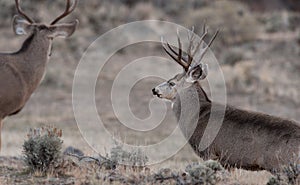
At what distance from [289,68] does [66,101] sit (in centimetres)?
905

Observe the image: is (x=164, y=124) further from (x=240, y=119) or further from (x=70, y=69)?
(x=240, y=119)

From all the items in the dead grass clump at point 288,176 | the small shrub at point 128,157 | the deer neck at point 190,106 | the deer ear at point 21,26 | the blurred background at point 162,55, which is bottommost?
the dead grass clump at point 288,176

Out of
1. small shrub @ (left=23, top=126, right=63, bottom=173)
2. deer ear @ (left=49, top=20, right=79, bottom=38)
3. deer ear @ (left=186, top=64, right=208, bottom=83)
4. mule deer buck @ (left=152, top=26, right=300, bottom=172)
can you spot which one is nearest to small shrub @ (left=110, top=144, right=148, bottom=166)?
small shrub @ (left=23, top=126, right=63, bottom=173)

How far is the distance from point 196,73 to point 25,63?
2917 millimetres

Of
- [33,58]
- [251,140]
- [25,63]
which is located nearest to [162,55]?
[33,58]

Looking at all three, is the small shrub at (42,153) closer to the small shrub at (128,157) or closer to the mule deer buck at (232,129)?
the small shrub at (128,157)

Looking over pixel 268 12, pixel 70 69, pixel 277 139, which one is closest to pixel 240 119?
pixel 277 139

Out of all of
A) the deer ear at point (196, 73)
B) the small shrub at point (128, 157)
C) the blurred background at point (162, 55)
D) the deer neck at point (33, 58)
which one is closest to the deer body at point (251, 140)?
the deer ear at point (196, 73)

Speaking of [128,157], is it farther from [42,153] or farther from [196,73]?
[196,73]

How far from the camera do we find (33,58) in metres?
10.8

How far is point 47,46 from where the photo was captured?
36.0 ft

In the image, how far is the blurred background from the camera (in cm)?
1809

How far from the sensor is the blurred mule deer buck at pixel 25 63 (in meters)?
10.0

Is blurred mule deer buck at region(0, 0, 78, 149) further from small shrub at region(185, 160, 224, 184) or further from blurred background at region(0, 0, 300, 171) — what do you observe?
small shrub at region(185, 160, 224, 184)
